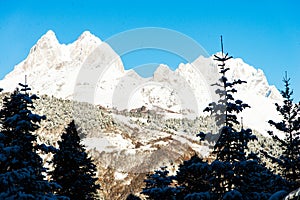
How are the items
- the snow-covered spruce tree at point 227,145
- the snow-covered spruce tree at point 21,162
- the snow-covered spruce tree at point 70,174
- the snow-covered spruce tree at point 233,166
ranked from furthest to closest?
the snow-covered spruce tree at point 70,174 < the snow-covered spruce tree at point 227,145 < the snow-covered spruce tree at point 233,166 < the snow-covered spruce tree at point 21,162

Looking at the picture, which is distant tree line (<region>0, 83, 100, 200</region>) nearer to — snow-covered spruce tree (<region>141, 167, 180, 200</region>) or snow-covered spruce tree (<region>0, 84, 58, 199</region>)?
snow-covered spruce tree (<region>0, 84, 58, 199</region>)

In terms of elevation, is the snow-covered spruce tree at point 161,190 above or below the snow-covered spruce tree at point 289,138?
below

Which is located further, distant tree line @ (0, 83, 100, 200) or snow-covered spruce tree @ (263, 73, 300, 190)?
snow-covered spruce tree @ (263, 73, 300, 190)

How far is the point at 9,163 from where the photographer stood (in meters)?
14.5

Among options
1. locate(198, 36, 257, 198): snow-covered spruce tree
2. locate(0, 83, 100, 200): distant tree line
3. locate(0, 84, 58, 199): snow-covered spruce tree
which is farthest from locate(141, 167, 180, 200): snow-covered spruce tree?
locate(0, 84, 58, 199): snow-covered spruce tree

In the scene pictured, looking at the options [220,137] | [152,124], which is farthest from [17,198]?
[152,124]

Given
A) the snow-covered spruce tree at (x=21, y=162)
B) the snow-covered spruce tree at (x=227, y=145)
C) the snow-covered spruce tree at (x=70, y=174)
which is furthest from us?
the snow-covered spruce tree at (x=70, y=174)

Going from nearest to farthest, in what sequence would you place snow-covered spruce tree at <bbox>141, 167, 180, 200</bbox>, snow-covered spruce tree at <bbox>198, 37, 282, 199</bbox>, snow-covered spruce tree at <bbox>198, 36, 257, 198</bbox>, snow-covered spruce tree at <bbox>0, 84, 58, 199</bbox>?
snow-covered spruce tree at <bbox>0, 84, 58, 199</bbox>, snow-covered spruce tree at <bbox>198, 37, 282, 199</bbox>, snow-covered spruce tree at <bbox>198, 36, 257, 198</bbox>, snow-covered spruce tree at <bbox>141, 167, 180, 200</bbox>

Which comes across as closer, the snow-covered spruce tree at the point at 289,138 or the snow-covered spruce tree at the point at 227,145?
the snow-covered spruce tree at the point at 227,145

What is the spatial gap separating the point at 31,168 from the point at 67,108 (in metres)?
177

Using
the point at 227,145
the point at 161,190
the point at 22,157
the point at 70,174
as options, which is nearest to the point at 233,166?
the point at 227,145

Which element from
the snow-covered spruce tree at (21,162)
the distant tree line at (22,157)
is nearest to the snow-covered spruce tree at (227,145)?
the distant tree line at (22,157)

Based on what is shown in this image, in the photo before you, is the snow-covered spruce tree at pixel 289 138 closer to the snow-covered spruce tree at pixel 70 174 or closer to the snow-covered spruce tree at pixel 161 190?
the snow-covered spruce tree at pixel 161 190

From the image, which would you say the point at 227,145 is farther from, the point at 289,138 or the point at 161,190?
the point at 289,138
